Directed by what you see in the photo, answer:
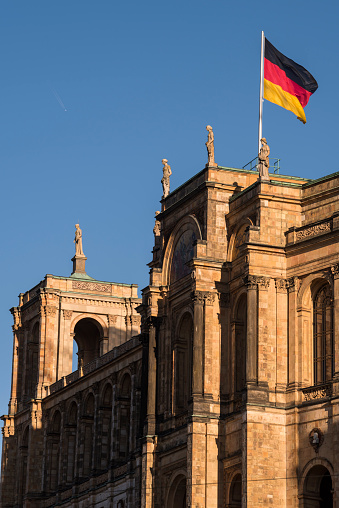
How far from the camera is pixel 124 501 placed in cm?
A: 9812

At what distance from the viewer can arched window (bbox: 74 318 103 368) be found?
128 m

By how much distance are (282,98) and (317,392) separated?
59.0 ft

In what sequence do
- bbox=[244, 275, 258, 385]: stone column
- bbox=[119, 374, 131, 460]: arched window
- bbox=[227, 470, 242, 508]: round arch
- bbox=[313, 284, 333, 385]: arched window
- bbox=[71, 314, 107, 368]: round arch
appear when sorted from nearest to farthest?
bbox=[313, 284, 333, 385]: arched window
bbox=[244, 275, 258, 385]: stone column
bbox=[227, 470, 242, 508]: round arch
bbox=[119, 374, 131, 460]: arched window
bbox=[71, 314, 107, 368]: round arch

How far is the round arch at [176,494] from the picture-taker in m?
82.6

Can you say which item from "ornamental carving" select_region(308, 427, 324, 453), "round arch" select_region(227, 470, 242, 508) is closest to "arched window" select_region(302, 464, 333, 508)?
"ornamental carving" select_region(308, 427, 324, 453)

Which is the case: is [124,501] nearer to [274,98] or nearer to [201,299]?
[201,299]

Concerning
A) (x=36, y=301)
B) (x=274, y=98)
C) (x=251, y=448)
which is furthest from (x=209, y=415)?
(x=36, y=301)

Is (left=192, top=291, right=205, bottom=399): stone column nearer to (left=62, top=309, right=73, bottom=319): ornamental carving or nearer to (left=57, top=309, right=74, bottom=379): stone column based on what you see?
(left=57, top=309, right=74, bottom=379): stone column

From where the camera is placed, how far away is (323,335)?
76562 millimetres

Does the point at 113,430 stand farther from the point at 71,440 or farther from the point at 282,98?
the point at 282,98

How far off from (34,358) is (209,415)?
4635 centimetres

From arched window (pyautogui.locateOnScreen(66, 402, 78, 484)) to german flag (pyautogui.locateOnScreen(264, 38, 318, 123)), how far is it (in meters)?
37.8

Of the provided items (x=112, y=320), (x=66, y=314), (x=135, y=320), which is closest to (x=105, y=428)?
(x=66, y=314)

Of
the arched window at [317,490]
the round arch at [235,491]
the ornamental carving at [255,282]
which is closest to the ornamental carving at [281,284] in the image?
the ornamental carving at [255,282]
